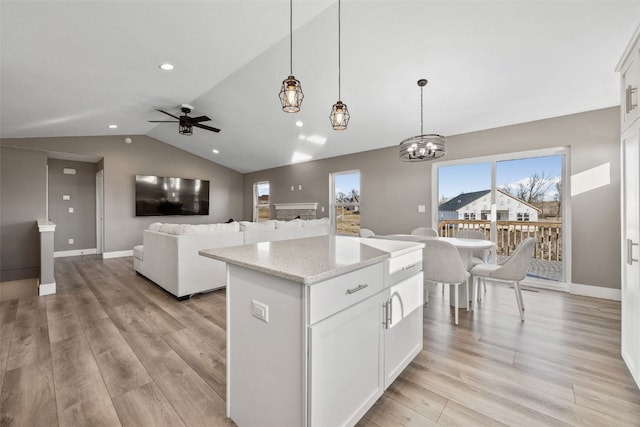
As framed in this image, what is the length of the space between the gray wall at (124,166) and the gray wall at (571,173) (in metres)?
4.37

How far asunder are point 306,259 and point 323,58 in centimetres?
275

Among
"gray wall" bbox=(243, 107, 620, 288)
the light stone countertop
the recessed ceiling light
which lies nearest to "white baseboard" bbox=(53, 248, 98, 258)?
the recessed ceiling light

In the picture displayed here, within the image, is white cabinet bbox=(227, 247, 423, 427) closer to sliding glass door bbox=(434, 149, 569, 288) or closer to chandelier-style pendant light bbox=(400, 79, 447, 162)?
chandelier-style pendant light bbox=(400, 79, 447, 162)

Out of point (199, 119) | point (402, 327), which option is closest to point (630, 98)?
point (402, 327)

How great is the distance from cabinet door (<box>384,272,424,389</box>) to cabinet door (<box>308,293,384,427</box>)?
11cm

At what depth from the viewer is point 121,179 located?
6496 millimetres

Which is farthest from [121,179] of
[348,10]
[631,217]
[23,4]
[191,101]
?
[631,217]

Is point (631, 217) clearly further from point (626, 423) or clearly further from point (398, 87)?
point (398, 87)

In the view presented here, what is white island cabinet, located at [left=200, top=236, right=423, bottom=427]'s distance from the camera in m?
1.11

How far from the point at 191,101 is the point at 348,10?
3149 mm

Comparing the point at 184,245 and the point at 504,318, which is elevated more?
the point at 184,245

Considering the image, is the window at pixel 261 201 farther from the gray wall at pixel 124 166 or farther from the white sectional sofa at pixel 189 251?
the white sectional sofa at pixel 189 251

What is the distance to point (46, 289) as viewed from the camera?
3.57 m

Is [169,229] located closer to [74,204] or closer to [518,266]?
[518,266]
